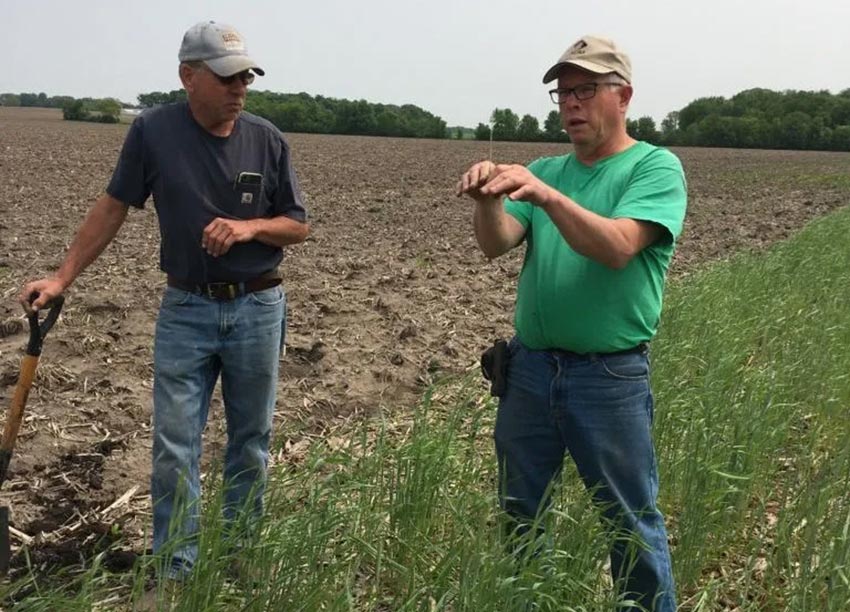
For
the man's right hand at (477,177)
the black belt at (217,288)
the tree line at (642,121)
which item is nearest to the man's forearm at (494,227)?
the man's right hand at (477,177)

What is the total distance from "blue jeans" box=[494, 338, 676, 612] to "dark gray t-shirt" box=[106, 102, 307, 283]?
114cm

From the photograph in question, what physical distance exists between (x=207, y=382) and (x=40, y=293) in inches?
26.4

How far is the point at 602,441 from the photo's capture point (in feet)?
8.65

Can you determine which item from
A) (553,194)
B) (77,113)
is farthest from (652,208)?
(77,113)

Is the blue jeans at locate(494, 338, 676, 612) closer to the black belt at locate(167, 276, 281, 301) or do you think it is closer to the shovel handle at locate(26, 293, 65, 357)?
the black belt at locate(167, 276, 281, 301)

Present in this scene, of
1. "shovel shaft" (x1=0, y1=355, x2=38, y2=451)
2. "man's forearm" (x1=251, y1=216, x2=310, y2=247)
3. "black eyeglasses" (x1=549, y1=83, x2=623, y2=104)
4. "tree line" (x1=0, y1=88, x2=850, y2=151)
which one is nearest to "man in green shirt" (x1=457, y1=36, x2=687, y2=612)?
"black eyeglasses" (x1=549, y1=83, x2=623, y2=104)

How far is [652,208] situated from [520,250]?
385 inches

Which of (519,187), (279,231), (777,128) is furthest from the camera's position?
(777,128)

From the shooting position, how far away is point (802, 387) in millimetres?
4648

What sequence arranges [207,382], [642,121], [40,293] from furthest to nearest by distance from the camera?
1. [642,121]
2. [207,382]
3. [40,293]

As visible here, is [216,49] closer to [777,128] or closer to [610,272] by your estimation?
[610,272]

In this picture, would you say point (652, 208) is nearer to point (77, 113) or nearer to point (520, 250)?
point (520, 250)

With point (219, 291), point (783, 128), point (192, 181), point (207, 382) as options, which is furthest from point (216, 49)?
point (783, 128)

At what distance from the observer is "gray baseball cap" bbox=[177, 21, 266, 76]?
9.92 ft
